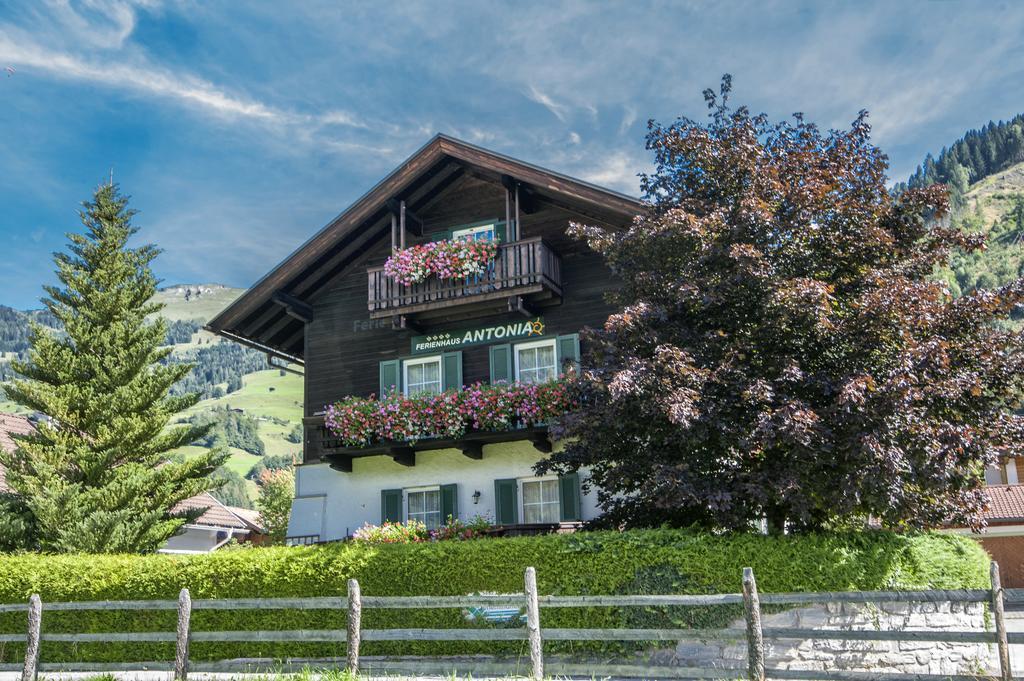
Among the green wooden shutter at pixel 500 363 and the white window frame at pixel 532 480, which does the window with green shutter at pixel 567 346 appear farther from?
the white window frame at pixel 532 480

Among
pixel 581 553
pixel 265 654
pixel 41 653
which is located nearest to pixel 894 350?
pixel 581 553

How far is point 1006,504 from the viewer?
1416 inches

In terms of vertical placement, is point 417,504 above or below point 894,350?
below

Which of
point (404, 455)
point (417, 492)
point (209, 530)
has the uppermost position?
point (404, 455)

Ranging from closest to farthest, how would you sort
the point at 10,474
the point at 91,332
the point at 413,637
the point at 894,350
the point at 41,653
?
→ 1. the point at 413,637
2. the point at 894,350
3. the point at 41,653
4. the point at 10,474
5. the point at 91,332

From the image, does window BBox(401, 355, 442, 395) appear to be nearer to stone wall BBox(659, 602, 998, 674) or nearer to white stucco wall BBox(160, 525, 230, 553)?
stone wall BBox(659, 602, 998, 674)

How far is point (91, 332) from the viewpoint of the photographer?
21.3 metres

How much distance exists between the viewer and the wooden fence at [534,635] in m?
11.2

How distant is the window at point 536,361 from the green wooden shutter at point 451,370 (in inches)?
51.8

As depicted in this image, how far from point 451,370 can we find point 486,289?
2096 mm

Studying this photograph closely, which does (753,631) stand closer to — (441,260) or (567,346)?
(567,346)

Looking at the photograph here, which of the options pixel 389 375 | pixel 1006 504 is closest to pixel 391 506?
pixel 389 375

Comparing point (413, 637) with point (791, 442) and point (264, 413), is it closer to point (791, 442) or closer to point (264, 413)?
point (791, 442)

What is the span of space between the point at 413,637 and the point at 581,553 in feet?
8.69
